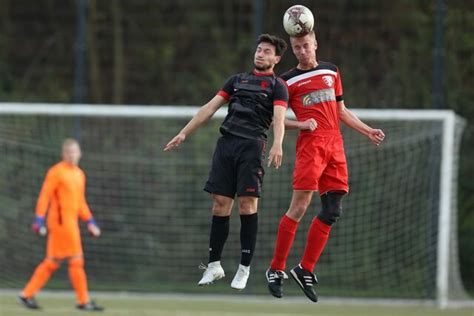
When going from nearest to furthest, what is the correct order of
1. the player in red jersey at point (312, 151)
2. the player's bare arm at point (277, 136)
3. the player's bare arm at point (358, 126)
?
Answer: the player's bare arm at point (277, 136)
the player in red jersey at point (312, 151)
the player's bare arm at point (358, 126)

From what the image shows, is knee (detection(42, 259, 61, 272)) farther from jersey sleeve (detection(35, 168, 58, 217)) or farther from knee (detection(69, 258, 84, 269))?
jersey sleeve (detection(35, 168, 58, 217))

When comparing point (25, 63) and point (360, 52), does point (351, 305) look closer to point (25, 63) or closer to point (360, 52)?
point (360, 52)

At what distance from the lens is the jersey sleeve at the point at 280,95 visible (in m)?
8.94

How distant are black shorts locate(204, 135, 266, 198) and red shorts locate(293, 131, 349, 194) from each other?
12.1 inches

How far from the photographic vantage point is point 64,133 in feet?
56.1

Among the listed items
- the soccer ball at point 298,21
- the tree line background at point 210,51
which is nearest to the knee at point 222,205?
the soccer ball at point 298,21

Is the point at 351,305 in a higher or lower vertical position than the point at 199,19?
lower

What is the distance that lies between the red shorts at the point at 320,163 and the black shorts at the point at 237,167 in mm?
306

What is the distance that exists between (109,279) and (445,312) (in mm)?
4875

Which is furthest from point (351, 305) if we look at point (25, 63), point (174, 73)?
point (25, 63)

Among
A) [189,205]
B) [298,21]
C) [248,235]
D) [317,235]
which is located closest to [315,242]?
[317,235]

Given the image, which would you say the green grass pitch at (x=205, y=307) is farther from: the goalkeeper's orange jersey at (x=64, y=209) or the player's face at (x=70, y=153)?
the player's face at (x=70, y=153)

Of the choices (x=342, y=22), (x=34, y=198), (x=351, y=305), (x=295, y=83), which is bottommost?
(x=351, y=305)

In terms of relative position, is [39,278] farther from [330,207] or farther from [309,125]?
[309,125]
